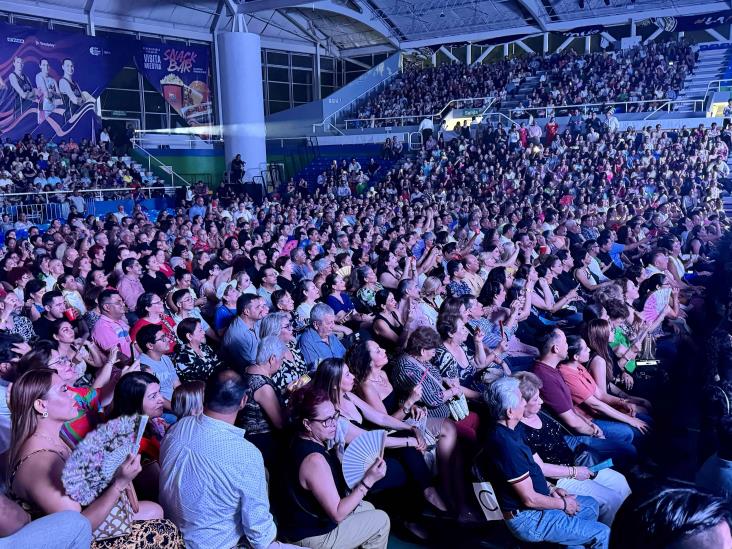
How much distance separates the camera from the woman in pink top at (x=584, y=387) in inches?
155

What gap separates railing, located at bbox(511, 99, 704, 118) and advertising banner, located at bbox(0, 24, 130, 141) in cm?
1274

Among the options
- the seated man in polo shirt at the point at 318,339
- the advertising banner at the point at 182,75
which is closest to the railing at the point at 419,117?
the advertising banner at the point at 182,75

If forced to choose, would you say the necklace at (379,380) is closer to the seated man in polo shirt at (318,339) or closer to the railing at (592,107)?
the seated man in polo shirt at (318,339)

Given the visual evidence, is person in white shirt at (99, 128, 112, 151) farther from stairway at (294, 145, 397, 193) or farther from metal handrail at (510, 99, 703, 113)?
metal handrail at (510, 99, 703, 113)

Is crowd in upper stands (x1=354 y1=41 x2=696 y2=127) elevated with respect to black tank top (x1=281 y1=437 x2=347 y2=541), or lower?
elevated

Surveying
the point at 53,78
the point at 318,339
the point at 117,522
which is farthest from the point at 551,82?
the point at 117,522

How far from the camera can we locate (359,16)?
2503cm

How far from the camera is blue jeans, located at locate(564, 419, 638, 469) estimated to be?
3.72 metres

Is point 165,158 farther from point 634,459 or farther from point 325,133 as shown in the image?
point 634,459

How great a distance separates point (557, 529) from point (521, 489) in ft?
0.90

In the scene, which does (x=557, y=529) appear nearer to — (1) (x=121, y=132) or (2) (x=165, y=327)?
(2) (x=165, y=327)

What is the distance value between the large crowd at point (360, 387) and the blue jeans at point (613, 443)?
0.5 inches

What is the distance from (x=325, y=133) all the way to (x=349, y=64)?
6.16m

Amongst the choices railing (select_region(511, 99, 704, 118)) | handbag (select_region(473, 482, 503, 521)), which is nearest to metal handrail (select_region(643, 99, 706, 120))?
railing (select_region(511, 99, 704, 118))
